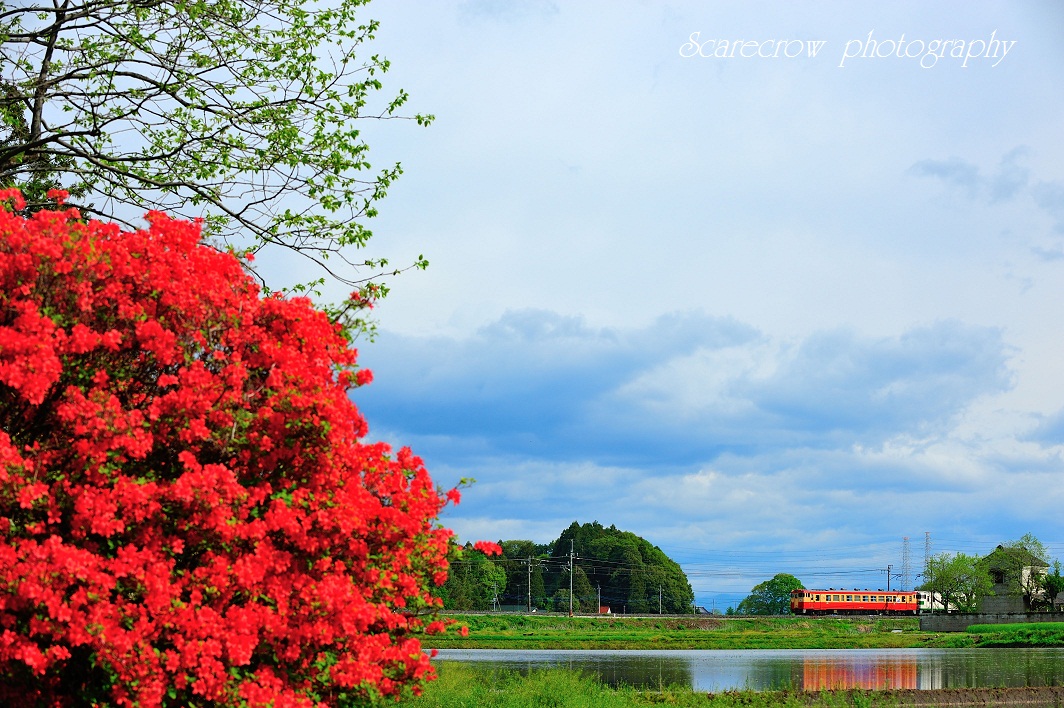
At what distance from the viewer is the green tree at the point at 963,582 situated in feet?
378

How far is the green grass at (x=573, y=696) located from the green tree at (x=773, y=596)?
Answer: 160 m

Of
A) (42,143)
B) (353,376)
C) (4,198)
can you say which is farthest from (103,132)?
(353,376)

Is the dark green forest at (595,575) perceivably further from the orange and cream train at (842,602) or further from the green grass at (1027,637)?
the green grass at (1027,637)

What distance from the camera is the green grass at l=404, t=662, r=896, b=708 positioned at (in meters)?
16.1

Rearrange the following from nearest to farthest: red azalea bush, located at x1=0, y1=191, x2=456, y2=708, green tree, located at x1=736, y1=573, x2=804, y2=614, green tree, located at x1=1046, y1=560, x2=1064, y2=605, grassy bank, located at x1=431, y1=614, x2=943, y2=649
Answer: red azalea bush, located at x1=0, y1=191, x2=456, y2=708, grassy bank, located at x1=431, y1=614, x2=943, y2=649, green tree, located at x1=1046, y1=560, x2=1064, y2=605, green tree, located at x1=736, y1=573, x2=804, y2=614

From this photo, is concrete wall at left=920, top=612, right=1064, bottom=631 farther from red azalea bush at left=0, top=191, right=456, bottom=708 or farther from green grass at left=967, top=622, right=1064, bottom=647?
red azalea bush at left=0, top=191, right=456, bottom=708

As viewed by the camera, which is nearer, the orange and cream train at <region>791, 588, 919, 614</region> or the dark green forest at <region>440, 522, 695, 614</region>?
the orange and cream train at <region>791, 588, 919, 614</region>

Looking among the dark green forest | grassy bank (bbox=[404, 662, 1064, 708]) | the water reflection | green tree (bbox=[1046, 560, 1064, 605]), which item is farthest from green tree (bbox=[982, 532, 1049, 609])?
grassy bank (bbox=[404, 662, 1064, 708])

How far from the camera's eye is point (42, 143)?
1772cm

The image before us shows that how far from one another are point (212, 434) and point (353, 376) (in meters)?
1.99

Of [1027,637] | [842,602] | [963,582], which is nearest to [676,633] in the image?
[1027,637]

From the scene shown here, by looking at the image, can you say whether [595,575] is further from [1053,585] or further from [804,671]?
[804,671]

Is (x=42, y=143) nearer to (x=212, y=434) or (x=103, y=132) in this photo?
(x=103, y=132)

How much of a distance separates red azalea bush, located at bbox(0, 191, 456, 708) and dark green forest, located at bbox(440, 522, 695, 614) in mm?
110848
